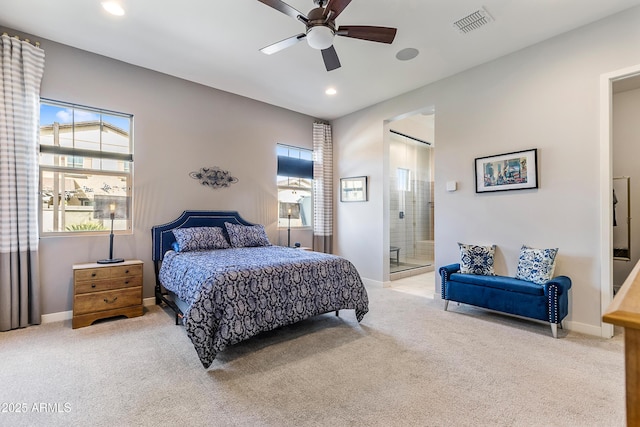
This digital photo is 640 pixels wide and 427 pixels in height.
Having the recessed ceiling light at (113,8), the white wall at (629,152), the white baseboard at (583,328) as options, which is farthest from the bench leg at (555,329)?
the recessed ceiling light at (113,8)

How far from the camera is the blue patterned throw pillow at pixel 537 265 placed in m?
3.14

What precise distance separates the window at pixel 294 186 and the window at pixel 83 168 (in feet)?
7.76

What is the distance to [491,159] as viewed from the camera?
376 cm

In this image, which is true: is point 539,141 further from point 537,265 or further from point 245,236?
point 245,236

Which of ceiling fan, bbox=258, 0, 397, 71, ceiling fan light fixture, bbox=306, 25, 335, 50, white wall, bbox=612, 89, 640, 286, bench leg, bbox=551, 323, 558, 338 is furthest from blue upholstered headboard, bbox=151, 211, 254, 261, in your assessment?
white wall, bbox=612, 89, 640, 286

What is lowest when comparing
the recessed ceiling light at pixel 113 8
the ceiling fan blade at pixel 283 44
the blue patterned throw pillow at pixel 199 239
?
the blue patterned throw pillow at pixel 199 239

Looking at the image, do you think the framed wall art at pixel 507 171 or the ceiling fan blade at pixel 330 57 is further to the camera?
the framed wall art at pixel 507 171

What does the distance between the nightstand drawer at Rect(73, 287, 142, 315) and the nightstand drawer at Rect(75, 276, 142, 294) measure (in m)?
0.05

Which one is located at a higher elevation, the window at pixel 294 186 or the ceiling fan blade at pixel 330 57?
the ceiling fan blade at pixel 330 57

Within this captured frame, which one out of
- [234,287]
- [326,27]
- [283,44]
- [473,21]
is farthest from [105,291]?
[473,21]

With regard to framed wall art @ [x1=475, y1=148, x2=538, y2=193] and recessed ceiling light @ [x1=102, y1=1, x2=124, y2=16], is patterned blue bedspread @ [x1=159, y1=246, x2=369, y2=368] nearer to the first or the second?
framed wall art @ [x1=475, y1=148, x2=538, y2=193]

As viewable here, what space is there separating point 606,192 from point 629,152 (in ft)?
6.48

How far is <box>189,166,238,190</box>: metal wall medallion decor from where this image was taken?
177 inches

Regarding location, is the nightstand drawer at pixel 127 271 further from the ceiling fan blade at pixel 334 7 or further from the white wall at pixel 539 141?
the white wall at pixel 539 141
